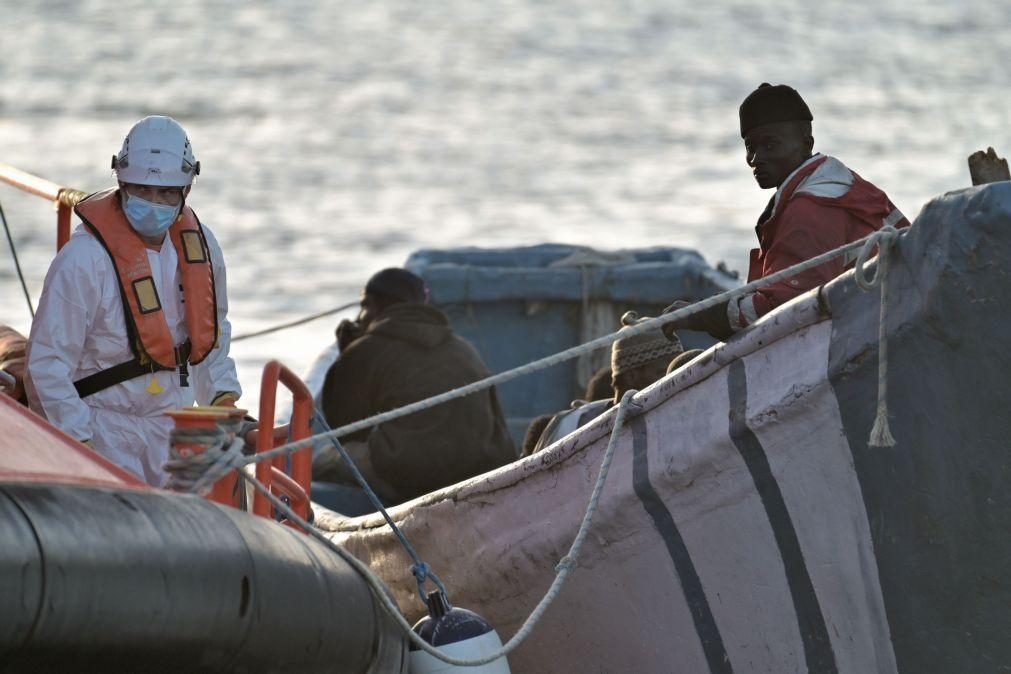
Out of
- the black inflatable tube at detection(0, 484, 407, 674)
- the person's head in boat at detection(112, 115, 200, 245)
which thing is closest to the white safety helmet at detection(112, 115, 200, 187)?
the person's head in boat at detection(112, 115, 200, 245)

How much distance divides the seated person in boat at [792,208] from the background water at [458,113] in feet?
22.5

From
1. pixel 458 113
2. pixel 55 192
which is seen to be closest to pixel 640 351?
pixel 55 192

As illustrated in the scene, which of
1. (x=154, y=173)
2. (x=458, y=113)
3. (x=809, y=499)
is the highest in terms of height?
(x=458, y=113)

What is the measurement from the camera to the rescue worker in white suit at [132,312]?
4973 millimetres

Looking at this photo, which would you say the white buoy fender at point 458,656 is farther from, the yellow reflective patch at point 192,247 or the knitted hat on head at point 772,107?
the knitted hat on head at point 772,107

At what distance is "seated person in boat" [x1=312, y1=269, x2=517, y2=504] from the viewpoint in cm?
727

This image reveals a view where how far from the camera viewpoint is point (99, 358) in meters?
5.14

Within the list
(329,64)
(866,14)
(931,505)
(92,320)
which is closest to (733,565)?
(931,505)

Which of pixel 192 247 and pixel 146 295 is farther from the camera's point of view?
pixel 192 247

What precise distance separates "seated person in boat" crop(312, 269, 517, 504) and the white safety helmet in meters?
2.42

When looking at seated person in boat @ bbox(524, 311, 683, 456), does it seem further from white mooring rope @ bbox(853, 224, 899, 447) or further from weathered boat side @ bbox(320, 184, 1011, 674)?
white mooring rope @ bbox(853, 224, 899, 447)

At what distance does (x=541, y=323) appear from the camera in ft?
34.2

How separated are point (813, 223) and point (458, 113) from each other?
20.3m

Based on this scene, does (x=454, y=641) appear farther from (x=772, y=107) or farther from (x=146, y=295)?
(x=772, y=107)
